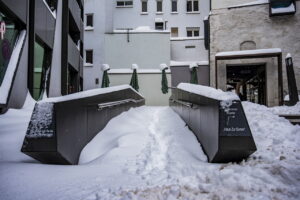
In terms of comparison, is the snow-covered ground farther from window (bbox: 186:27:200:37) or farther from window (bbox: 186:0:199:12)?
window (bbox: 186:0:199:12)

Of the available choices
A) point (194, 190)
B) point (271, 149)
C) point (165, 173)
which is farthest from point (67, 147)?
point (271, 149)

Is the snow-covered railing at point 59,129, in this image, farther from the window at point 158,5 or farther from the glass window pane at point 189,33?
the window at point 158,5

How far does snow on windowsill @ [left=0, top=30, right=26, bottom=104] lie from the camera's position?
23.0 ft

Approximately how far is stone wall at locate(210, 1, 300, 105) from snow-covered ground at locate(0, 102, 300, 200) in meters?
16.5

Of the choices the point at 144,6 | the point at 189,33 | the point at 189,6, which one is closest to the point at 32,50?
the point at 144,6

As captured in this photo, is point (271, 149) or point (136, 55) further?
point (136, 55)

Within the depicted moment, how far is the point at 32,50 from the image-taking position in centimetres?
929

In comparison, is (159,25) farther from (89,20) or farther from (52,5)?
(52,5)

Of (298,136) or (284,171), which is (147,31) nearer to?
(298,136)

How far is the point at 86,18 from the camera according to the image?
26.6m

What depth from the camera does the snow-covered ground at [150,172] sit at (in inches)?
113

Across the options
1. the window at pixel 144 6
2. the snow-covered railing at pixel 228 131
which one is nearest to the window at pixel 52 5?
the snow-covered railing at pixel 228 131

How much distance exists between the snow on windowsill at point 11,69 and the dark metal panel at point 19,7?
577mm

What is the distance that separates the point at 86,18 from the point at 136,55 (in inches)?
289
